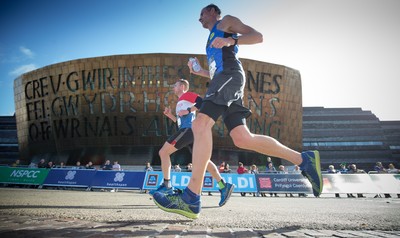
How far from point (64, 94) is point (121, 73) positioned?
6.83 meters

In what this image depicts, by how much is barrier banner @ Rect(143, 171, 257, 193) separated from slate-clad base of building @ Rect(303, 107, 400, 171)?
43110mm

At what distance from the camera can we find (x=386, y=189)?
538 inches

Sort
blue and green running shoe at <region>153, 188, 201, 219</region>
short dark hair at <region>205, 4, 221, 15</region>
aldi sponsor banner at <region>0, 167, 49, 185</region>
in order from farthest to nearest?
aldi sponsor banner at <region>0, 167, 49, 185</region>, short dark hair at <region>205, 4, 221, 15</region>, blue and green running shoe at <region>153, 188, 201, 219</region>

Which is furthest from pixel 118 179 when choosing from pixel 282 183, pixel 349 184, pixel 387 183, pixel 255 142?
pixel 387 183

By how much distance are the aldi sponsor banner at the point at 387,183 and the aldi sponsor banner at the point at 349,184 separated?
229mm

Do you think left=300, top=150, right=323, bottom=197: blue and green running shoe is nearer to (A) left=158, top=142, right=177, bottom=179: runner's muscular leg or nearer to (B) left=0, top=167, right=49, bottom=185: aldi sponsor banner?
(A) left=158, top=142, right=177, bottom=179: runner's muscular leg

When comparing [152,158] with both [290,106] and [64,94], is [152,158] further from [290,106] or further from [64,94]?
[290,106]

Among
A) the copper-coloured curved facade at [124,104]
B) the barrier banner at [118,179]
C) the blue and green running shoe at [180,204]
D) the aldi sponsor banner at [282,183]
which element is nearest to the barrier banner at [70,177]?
the barrier banner at [118,179]

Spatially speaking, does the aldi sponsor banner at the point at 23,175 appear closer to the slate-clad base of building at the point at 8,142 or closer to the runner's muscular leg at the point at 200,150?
the runner's muscular leg at the point at 200,150

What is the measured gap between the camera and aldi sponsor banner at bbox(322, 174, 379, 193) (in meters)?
13.5

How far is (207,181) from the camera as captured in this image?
13086mm

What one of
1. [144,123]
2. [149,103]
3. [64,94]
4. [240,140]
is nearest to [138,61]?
[149,103]

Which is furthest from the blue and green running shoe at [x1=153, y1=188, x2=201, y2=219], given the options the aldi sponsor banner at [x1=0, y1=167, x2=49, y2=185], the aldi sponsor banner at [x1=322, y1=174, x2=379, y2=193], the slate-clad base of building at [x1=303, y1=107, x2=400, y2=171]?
the slate-clad base of building at [x1=303, y1=107, x2=400, y2=171]

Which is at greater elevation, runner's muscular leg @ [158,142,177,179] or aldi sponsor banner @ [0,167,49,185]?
runner's muscular leg @ [158,142,177,179]
